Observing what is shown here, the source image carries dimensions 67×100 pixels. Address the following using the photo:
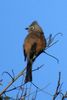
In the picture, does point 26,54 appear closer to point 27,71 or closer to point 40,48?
point 40,48

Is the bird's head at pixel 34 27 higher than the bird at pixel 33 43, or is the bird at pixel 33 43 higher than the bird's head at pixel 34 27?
the bird's head at pixel 34 27

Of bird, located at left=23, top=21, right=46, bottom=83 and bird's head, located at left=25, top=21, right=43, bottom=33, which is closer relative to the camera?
bird, located at left=23, top=21, right=46, bottom=83

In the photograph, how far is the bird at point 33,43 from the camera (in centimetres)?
298

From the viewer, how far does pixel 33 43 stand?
3127mm

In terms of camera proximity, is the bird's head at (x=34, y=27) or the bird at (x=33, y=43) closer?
the bird at (x=33, y=43)

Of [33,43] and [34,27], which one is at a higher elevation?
[34,27]

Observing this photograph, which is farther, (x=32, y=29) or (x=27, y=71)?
(x=32, y=29)

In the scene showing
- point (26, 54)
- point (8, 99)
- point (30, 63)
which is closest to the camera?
point (8, 99)

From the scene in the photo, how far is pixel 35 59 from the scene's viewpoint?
2.90 metres

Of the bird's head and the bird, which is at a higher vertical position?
the bird's head

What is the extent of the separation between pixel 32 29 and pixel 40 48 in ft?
1.05

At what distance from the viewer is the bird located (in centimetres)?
298

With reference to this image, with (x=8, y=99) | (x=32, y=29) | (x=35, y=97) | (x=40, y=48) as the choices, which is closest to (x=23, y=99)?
(x=8, y=99)

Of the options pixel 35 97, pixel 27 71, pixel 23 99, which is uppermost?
pixel 27 71
